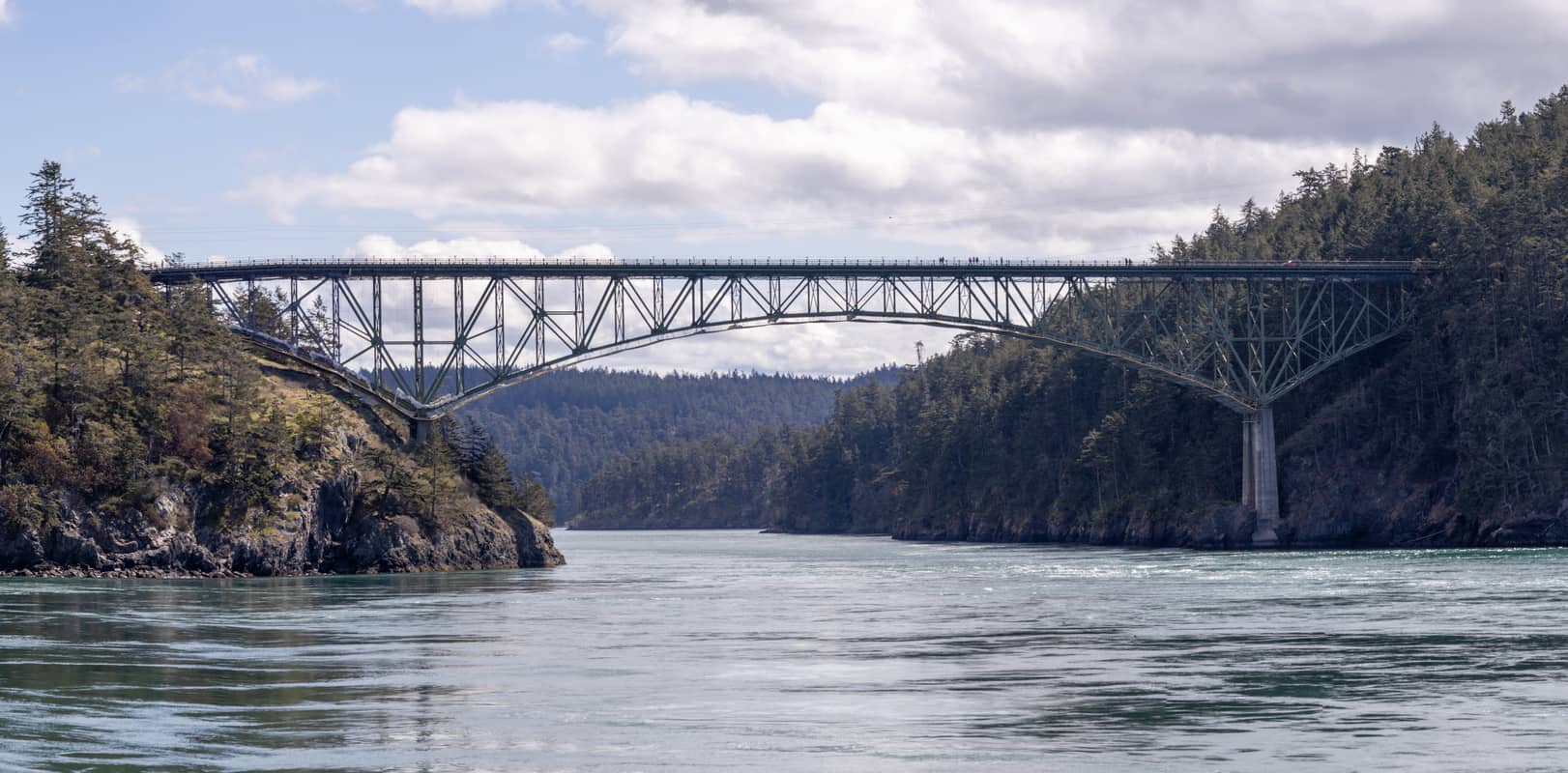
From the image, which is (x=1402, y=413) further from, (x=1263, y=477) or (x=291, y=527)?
(x=291, y=527)

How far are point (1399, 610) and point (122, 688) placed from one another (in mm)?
38547

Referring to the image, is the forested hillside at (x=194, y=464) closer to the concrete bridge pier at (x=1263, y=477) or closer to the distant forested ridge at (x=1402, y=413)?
the concrete bridge pier at (x=1263, y=477)

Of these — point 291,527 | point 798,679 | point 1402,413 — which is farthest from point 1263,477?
point 798,679

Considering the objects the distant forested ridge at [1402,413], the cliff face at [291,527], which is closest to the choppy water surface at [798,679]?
the cliff face at [291,527]

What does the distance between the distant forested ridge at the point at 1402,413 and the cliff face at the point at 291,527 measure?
58.5m

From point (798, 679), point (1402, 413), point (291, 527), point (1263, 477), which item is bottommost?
point (798, 679)

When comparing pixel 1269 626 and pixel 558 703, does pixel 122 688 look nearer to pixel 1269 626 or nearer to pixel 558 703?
pixel 558 703

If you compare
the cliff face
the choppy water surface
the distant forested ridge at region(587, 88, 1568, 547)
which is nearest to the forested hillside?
the cliff face

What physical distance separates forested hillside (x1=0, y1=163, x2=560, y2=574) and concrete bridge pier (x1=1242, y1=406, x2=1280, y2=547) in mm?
51590

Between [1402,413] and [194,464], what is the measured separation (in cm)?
8163

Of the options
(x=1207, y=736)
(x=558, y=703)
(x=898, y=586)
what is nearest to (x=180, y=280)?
(x=898, y=586)

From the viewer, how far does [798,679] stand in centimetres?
3722

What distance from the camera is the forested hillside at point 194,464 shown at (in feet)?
278

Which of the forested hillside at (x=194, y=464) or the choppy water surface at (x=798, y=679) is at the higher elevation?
the forested hillside at (x=194, y=464)
